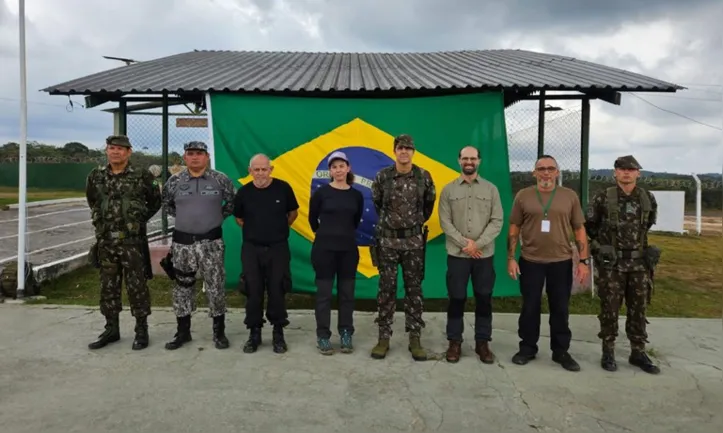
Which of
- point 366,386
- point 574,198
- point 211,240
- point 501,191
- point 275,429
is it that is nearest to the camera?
point 275,429

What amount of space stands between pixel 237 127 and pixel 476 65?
3.15 metres

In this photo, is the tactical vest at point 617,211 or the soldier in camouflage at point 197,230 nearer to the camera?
the tactical vest at point 617,211

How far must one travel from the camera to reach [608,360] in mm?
3795

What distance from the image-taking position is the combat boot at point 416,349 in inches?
155

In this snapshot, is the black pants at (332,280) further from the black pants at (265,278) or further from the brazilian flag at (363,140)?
the brazilian flag at (363,140)

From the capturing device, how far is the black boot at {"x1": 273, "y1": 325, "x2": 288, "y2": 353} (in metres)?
4.11

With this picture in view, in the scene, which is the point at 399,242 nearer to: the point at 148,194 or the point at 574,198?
the point at 574,198

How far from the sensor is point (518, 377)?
143 inches

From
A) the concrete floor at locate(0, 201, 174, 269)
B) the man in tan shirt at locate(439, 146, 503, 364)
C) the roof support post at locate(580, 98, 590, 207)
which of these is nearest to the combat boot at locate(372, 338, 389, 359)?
the man in tan shirt at locate(439, 146, 503, 364)

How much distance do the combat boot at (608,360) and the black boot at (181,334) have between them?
130 inches

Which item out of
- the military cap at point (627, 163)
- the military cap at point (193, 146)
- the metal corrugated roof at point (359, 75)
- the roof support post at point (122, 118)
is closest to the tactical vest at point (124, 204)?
the military cap at point (193, 146)

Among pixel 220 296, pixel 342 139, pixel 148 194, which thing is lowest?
pixel 220 296

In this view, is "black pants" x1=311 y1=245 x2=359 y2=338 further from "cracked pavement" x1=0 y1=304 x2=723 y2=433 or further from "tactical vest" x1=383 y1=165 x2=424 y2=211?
"tactical vest" x1=383 y1=165 x2=424 y2=211

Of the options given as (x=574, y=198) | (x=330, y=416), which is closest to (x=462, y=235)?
(x=574, y=198)
